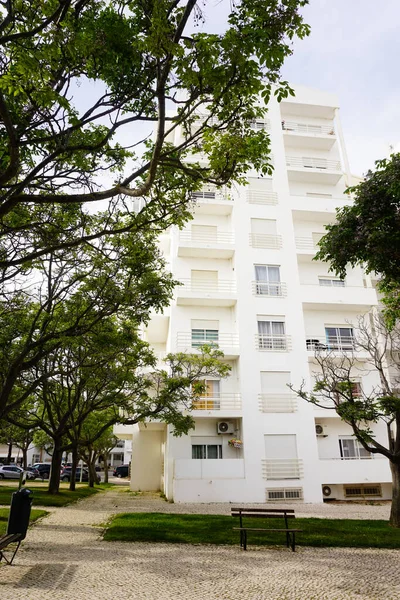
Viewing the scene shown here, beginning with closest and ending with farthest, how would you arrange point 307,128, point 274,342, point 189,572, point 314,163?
point 189,572 < point 274,342 < point 314,163 < point 307,128

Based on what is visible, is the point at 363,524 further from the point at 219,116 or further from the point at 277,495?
the point at 219,116

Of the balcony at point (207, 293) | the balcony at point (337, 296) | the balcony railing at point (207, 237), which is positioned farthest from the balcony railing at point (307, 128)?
the balcony at point (207, 293)

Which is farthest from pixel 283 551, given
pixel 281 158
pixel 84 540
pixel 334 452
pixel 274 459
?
pixel 281 158

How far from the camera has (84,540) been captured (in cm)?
940

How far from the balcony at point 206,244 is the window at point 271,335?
14.8 feet

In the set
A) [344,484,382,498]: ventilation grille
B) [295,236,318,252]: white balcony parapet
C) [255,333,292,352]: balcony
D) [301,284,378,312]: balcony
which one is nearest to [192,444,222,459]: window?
[255,333,292,352]: balcony

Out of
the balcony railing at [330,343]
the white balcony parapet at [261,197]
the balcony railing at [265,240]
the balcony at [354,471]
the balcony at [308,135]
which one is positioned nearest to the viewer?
the balcony at [354,471]

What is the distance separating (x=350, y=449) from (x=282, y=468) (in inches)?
162

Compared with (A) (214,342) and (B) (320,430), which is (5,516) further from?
(B) (320,430)

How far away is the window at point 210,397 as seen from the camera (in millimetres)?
21812

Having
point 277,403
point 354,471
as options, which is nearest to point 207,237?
point 277,403

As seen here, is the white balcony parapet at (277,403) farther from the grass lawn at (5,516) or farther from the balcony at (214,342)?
the grass lawn at (5,516)

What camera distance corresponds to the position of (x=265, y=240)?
972 inches

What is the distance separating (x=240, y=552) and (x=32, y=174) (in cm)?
765
